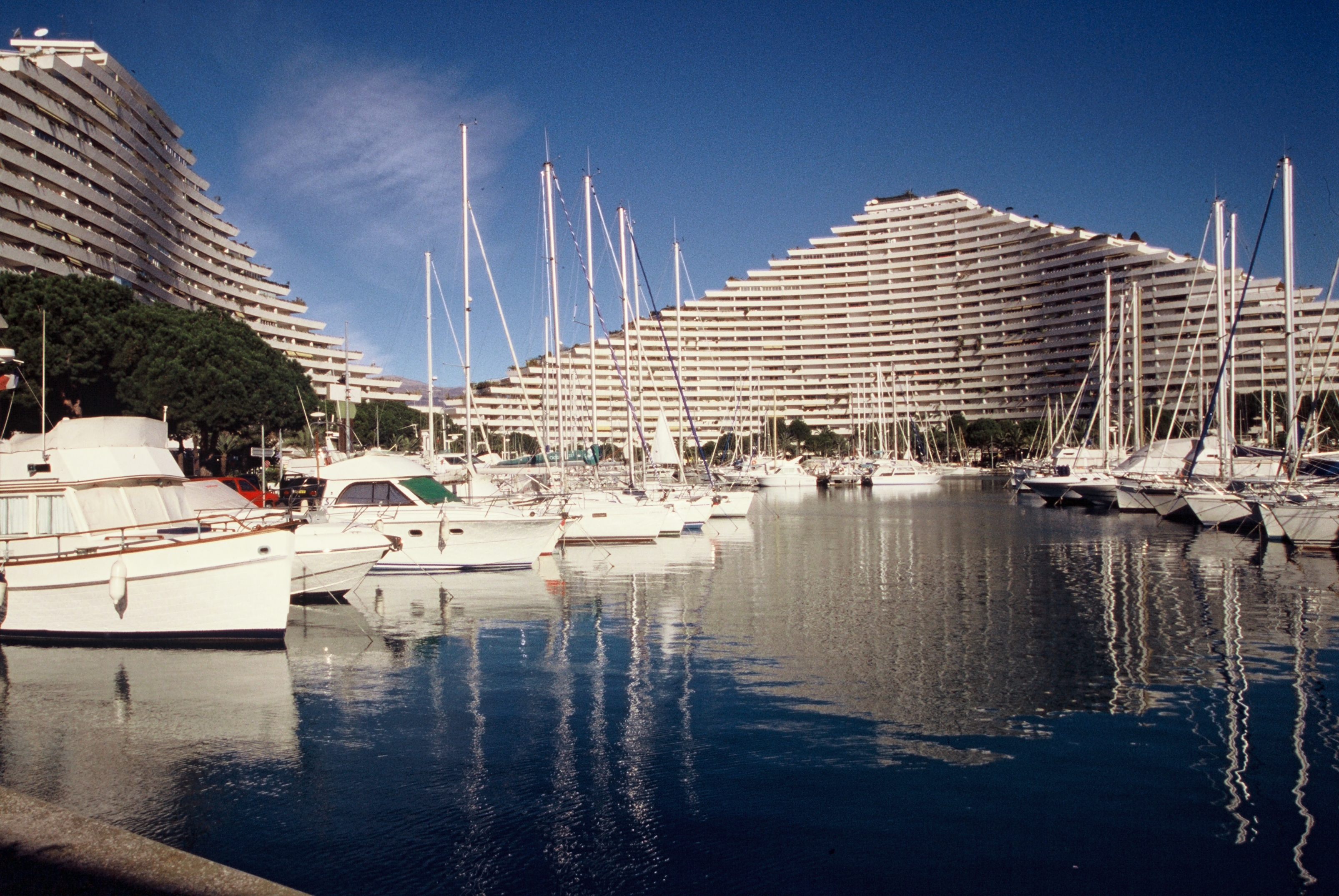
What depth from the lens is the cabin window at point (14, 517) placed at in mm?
17625

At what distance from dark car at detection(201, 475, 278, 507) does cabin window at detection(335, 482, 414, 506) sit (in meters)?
14.7

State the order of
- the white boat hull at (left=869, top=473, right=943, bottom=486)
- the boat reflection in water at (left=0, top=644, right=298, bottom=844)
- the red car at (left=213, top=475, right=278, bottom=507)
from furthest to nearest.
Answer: the white boat hull at (left=869, top=473, right=943, bottom=486) → the red car at (left=213, top=475, right=278, bottom=507) → the boat reflection in water at (left=0, top=644, right=298, bottom=844)

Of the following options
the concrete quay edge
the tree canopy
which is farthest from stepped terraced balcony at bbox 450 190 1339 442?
the concrete quay edge

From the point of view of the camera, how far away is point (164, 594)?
53.9ft

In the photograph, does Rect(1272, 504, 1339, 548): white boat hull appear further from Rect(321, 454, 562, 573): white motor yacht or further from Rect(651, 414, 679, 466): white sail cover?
Rect(651, 414, 679, 466): white sail cover

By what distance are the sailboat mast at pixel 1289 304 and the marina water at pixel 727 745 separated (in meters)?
16.6

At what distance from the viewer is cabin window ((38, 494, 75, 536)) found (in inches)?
699

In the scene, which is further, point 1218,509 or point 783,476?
point 783,476

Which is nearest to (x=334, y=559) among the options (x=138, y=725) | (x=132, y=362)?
(x=138, y=725)

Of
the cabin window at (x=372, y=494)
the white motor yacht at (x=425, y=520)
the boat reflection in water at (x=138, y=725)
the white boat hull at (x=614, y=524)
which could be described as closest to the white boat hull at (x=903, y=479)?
the white boat hull at (x=614, y=524)

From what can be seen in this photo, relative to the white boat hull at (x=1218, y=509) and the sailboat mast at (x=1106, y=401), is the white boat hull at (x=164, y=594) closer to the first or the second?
the white boat hull at (x=1218, y=509)

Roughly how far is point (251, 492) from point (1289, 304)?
4424 cm

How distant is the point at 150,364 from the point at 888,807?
51394 millimetres

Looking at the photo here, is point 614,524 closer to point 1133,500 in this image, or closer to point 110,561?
point 110,561
